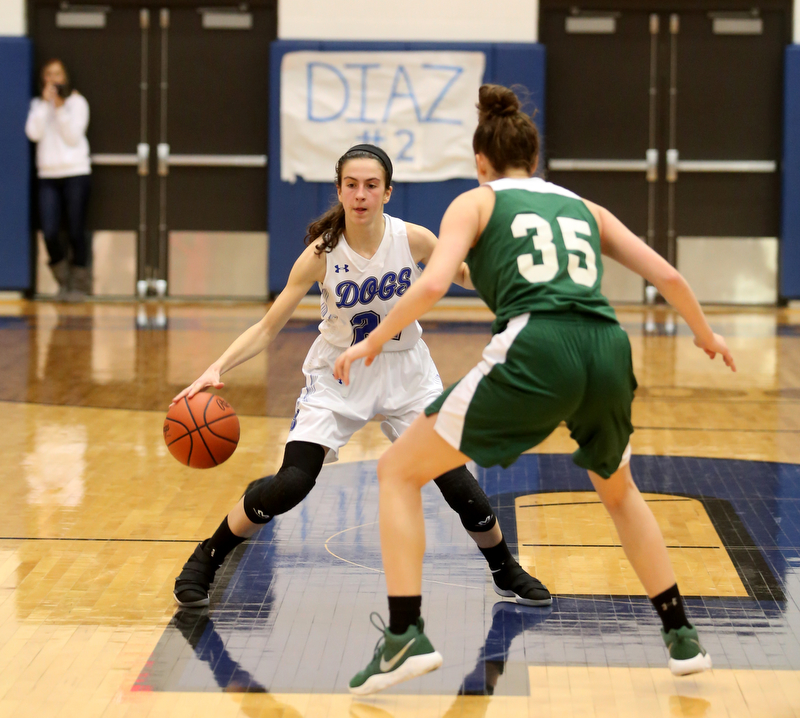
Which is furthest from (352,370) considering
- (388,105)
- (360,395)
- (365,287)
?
(388,105)

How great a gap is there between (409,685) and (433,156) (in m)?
9.73

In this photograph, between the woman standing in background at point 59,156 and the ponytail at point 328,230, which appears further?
the woman standing in background at point 59,156

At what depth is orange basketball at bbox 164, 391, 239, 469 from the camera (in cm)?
377

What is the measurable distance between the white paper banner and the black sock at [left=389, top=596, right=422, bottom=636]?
31.6 ft

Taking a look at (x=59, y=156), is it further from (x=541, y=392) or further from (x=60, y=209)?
(x=541, y=392)

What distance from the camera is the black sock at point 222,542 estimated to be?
358 centimetres

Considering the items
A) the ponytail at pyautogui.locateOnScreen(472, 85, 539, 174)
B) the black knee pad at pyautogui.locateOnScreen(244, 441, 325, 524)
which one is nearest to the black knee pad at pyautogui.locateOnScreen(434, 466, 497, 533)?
the black knee pad at pyautogui.locateOnScreen(244, 441, 325, 524)

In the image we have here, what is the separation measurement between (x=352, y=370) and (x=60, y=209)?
9.46 m

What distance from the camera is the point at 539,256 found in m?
2.84

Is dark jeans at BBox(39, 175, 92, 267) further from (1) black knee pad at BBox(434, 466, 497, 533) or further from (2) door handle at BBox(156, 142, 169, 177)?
(1) black knee pad at BBox(434, 466, 497, 533)

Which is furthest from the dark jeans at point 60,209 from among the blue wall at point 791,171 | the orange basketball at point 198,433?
the orange basketball at point 198,433

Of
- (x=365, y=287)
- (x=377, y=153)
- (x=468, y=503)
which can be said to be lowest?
(x=468, y=503)

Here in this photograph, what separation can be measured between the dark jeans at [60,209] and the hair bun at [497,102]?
9935 millimetres

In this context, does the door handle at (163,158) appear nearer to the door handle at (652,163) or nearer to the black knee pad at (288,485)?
the door handle at (652,163)
